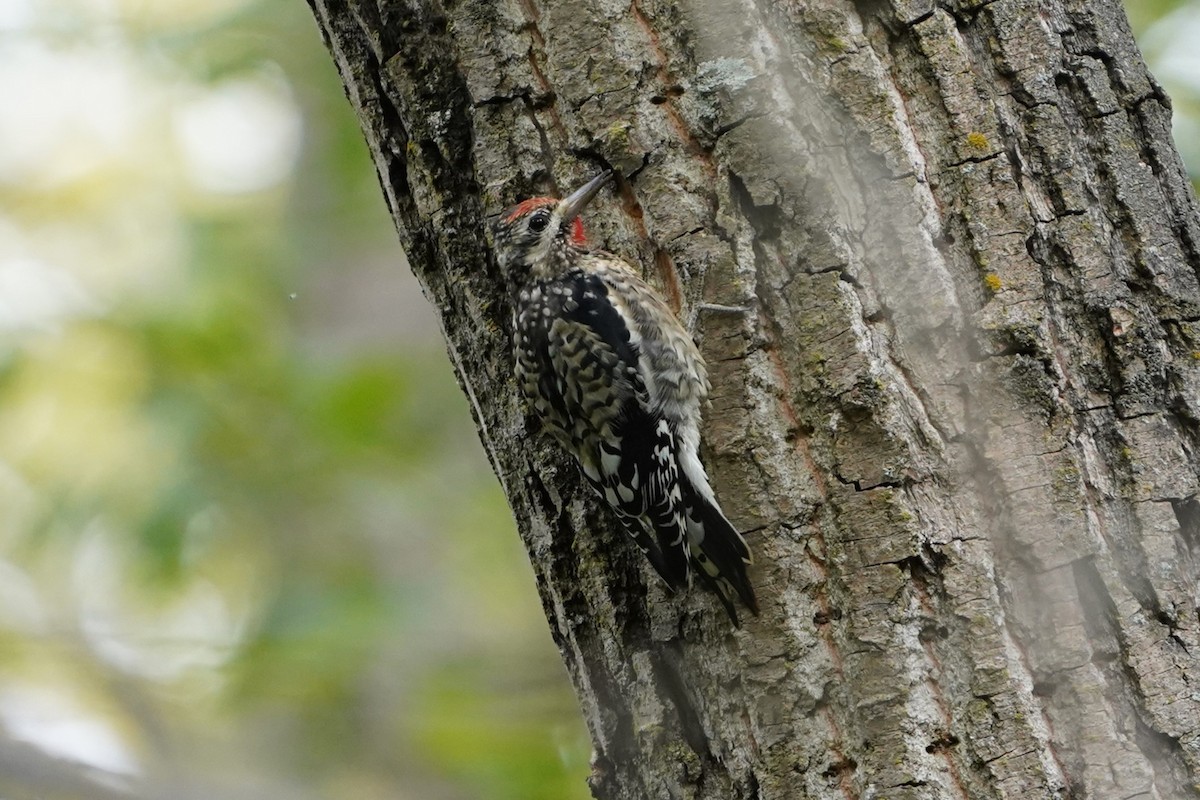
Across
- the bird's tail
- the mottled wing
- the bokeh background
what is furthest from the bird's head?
the bokeh background

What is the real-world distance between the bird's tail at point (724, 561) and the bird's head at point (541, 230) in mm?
850

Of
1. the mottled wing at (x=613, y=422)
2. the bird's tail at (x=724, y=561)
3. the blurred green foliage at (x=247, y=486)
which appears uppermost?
the blurred green foliage at (x=247, y=486)

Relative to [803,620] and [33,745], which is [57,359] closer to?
[33,745]

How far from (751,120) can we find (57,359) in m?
6.83

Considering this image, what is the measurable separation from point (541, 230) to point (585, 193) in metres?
0.56

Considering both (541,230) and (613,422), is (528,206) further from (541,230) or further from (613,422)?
(613,422)

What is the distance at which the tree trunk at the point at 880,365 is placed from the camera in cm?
234

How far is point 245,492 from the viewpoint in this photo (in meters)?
6.79

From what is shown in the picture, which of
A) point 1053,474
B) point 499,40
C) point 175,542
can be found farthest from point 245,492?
point 1053,474

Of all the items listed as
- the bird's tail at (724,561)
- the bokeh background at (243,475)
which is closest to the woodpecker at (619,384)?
the bird's tail at (724,561)

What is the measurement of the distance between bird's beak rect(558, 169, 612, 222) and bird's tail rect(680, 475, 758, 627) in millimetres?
835

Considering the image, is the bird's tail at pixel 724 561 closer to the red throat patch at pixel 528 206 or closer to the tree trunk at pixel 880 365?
the tree trunk at pixel 880 365

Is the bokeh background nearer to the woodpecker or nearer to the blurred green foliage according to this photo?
the blurred green foliage

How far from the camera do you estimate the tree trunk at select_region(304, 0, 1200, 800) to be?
234 centimetres
